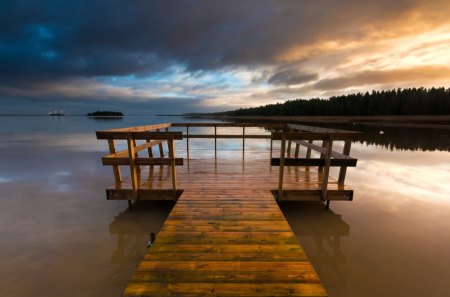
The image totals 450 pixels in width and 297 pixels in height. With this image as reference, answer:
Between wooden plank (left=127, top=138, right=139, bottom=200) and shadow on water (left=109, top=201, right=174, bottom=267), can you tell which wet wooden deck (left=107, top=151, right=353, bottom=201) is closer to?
wooden plank (left=127, top=138, right=139, bottom=200)

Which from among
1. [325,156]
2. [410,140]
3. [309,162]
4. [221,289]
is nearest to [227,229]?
[221,289]

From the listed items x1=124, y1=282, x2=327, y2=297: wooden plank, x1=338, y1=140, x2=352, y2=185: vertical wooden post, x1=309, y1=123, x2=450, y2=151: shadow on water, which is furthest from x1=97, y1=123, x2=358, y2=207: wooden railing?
x1=309, y1=123, x2=450, y2=151: shadow on water

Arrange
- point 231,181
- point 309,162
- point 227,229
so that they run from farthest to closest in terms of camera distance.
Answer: point 231,181
point 309,162
point 227,229

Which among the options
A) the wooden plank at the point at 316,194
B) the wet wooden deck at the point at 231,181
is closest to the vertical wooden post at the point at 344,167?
the wet wooden deck at the point at 231,181

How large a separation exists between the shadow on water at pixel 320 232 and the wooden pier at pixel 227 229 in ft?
1.86

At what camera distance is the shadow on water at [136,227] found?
4.03m

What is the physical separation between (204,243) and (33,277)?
105 inches

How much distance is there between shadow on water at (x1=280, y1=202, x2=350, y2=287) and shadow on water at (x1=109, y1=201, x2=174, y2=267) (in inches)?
119

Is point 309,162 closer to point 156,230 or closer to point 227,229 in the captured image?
point 227,229

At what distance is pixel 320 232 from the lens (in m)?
4.88

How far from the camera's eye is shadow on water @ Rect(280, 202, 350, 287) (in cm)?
385

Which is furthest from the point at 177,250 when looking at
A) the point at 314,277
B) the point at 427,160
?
the point at 427,160

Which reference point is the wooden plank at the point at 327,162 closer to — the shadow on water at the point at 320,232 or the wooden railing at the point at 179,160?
the wooden railing at the point at 179,160

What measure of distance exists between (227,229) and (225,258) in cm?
73
